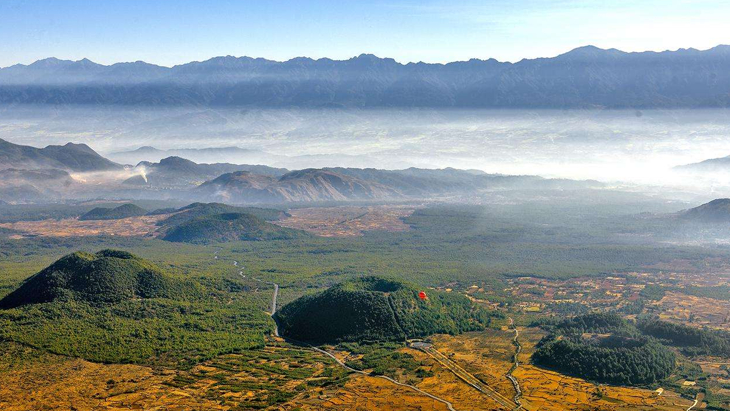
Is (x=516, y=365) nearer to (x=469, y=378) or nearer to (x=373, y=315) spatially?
(x=469, y=378)

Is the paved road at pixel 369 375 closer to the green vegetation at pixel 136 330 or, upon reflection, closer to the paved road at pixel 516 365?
the green vegetation at pixel 136 330

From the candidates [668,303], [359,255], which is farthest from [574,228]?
[668,303]

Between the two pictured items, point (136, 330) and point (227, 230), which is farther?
point (227, 230)

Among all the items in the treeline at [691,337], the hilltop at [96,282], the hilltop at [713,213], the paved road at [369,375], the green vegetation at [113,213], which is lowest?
the hilltop at [713,213]

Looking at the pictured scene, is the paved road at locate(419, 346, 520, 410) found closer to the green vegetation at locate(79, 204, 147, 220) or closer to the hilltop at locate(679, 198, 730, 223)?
the hilltop at locate(679, 198, 730, 223)

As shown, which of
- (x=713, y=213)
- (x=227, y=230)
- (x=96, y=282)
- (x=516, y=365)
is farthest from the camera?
(x=713, y=213)

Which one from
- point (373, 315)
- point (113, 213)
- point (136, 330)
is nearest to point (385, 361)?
point (373, 315)

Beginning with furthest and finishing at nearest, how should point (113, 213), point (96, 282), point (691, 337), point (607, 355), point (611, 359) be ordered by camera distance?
point (113, 213)
point (96, 282)
point (691, 337)
point (607, 355)
point (611, 359)

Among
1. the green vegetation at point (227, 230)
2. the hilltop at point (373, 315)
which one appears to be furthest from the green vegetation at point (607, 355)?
the green vegetation at point (227, 230)
